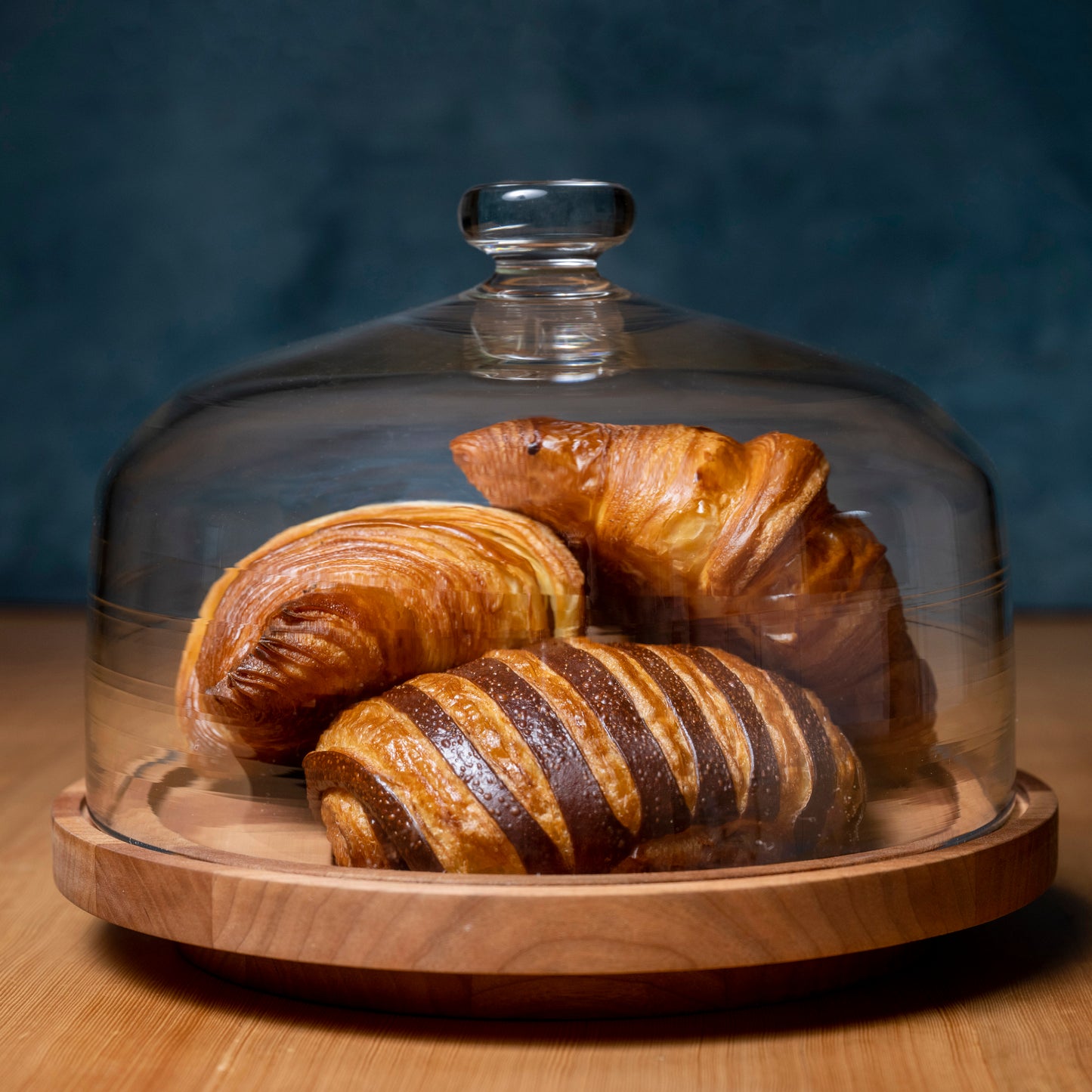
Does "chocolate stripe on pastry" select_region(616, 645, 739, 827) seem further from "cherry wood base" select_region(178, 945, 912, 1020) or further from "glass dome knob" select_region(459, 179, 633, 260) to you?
"glass dome knob" select_region(459, 179, 633, 260)

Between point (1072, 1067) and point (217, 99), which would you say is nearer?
point (1072, 1067)

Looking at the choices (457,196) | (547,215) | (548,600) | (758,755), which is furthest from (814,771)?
(457,196)

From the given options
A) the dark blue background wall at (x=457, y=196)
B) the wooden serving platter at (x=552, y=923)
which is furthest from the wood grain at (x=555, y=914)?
the dark blue background wall at (x=457, y=196)

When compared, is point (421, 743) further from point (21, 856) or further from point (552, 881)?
point (21, 856)

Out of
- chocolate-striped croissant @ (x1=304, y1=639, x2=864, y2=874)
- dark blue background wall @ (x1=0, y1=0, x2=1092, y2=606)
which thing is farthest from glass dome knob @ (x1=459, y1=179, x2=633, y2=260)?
dark blue background wall @ (x1=0, y1=0, x2=1092, y2=606)

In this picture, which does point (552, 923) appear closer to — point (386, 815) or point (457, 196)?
point (386, 815)

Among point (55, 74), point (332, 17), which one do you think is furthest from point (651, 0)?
point (55, 74)

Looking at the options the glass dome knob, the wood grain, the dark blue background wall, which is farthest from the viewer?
the dark blue background wall
